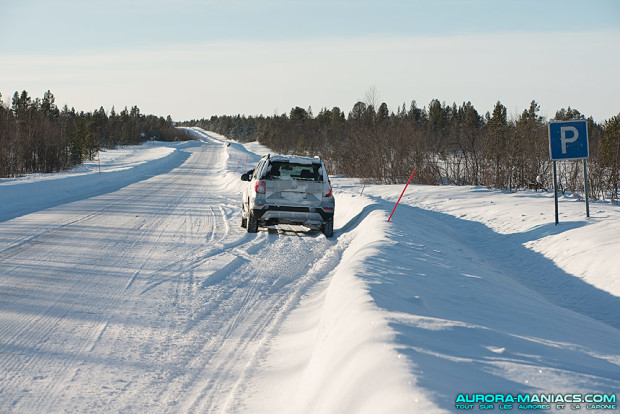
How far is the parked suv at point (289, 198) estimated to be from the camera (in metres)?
11.5

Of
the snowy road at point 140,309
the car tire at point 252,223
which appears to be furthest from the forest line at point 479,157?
the snowy road at point 140,309

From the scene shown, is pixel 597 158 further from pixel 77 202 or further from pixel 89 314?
pixel 89 314

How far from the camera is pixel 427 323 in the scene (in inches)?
175

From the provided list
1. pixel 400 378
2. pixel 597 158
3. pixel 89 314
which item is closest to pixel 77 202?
pixel 89 314

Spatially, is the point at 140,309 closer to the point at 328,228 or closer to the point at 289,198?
the point at 289,198

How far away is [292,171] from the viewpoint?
1191 cm

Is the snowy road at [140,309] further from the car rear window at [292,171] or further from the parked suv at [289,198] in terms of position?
the car rear window at [292,171]

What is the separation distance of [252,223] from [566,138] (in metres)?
7.64

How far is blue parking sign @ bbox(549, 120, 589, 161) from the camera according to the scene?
483 inches

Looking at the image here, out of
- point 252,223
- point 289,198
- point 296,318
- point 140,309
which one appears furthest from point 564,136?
point 140,309

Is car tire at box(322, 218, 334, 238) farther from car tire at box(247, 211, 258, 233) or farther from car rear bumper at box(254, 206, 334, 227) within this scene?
car tire at box(247, 211, 258, 233)

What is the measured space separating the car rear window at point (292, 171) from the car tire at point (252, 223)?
36.2 inches

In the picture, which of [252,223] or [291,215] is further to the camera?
[252,223]

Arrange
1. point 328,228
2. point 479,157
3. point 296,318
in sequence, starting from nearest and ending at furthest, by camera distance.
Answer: point 296,318
point 328,228
point 479,157
